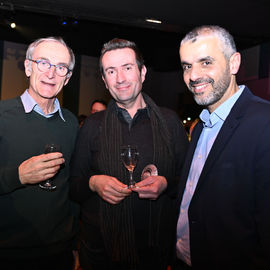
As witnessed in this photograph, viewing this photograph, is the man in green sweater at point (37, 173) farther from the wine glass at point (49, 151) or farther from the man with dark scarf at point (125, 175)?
the man with dark scarf at point (125, 175)

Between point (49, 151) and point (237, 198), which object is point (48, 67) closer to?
point (49, 151)

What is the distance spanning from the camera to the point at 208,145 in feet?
6.31

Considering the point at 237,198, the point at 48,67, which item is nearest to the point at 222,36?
the point at 237,198

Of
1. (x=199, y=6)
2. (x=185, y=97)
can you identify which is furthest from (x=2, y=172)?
(x=185, y=97)

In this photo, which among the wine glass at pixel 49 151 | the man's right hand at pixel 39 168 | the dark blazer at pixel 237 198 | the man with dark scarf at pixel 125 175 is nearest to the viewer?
the dark blazer at pixel 237 198

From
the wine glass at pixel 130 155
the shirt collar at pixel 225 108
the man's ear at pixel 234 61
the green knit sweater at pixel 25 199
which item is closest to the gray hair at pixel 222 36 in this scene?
the man's ear at pixel 234 61

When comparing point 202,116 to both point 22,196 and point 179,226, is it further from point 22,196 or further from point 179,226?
point 22,196

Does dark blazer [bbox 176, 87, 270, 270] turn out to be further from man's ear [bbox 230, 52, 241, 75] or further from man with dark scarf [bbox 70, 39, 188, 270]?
man with dark scarf [bbox 70, 39, 188, 270]

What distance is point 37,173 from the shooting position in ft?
6.52

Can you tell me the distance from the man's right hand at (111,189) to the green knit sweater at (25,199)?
353 mm

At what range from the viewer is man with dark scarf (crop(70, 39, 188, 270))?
2299 mm

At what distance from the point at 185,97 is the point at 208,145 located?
350 inches

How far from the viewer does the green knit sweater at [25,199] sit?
2092mm

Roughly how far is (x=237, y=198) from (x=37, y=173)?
135 centimetres
